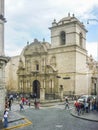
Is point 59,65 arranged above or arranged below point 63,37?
below

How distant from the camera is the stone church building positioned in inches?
1614

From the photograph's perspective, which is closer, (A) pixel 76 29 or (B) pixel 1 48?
(B) pixel 1 48

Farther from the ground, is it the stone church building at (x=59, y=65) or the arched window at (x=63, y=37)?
the arched window at (x=63, y=37)

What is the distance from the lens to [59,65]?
42688mm

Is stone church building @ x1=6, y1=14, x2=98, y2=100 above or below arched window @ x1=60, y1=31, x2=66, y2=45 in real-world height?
below

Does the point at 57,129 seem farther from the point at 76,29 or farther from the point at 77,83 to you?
the point at 76,29

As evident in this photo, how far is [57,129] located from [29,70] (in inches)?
1202

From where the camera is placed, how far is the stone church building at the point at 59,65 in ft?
134

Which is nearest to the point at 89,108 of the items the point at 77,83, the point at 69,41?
the point at 77,83

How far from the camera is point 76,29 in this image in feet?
136

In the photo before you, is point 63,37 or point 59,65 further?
point 63,37

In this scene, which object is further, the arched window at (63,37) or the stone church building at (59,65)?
the arched window at (63,37)

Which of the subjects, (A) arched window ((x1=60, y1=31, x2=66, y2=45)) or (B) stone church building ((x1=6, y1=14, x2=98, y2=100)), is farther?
(A) arched window ((x1=60, y1=31, x2=66, y2=45))

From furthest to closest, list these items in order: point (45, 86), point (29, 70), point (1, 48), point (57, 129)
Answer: point (29, 70)
point (45, 86)
point (1, 48)
point (57, 129)
